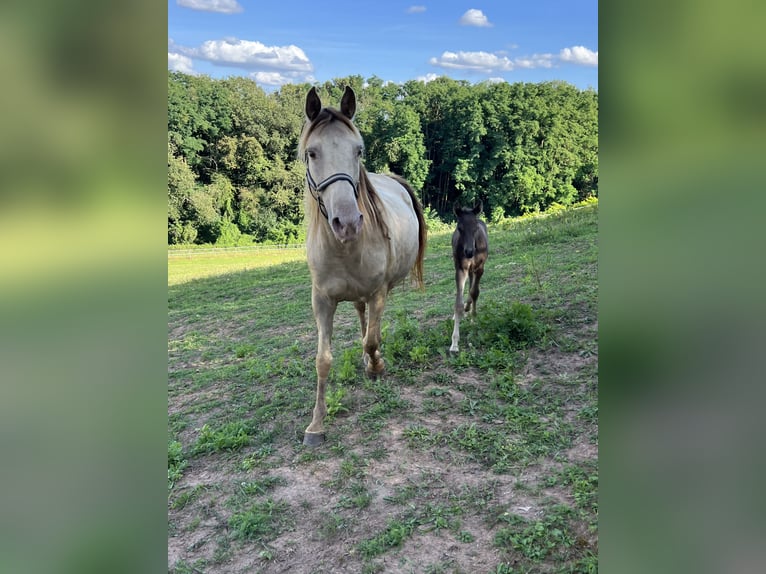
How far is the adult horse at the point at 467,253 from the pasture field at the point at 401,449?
25 centimetres

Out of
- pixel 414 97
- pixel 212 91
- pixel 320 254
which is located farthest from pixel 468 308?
pixel 212 91

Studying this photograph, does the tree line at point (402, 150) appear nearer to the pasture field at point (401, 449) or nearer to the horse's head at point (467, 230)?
the horse's head at point (467, 230)

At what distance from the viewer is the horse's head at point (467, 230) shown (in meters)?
5.38

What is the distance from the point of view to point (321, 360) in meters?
3.80

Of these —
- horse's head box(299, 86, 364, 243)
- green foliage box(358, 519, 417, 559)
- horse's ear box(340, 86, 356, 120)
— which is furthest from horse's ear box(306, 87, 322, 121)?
green foliage box(358, 519, 417, 559)

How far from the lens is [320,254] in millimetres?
3543

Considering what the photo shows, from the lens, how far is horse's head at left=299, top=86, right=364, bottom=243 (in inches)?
111

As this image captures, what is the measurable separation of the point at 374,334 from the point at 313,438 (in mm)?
1048

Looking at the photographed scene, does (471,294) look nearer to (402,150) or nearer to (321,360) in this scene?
(321,360)
